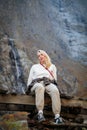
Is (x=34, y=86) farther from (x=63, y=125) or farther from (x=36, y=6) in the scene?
(x=36, y=6)

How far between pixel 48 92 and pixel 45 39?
616cm

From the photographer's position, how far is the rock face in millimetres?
12315

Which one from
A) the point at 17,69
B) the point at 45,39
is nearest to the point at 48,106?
the point at 17,69

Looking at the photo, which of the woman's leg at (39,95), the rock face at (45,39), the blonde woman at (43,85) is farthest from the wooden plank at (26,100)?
the rock face at (45,39)

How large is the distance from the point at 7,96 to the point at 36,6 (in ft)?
25.1

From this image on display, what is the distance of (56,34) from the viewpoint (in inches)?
541

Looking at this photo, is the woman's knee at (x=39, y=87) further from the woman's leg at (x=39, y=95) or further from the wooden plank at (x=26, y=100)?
the wooden plank at (x=26, y=100)

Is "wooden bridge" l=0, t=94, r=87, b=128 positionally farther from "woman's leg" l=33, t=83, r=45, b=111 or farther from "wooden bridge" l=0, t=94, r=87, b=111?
"woman's leg" l=33, t=83, r=45, b=111

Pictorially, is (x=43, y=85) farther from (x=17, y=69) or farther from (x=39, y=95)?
(x=17, y=69)

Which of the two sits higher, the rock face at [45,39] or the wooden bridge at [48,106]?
the rock face at [45,39]

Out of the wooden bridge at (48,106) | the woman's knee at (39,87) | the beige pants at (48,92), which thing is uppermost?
the woman's knee at (39,87)

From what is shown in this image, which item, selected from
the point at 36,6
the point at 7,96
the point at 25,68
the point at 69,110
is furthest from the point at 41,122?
the point at 36,6

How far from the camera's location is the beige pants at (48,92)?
23.0 ft

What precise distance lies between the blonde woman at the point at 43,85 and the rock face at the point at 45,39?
399cm
